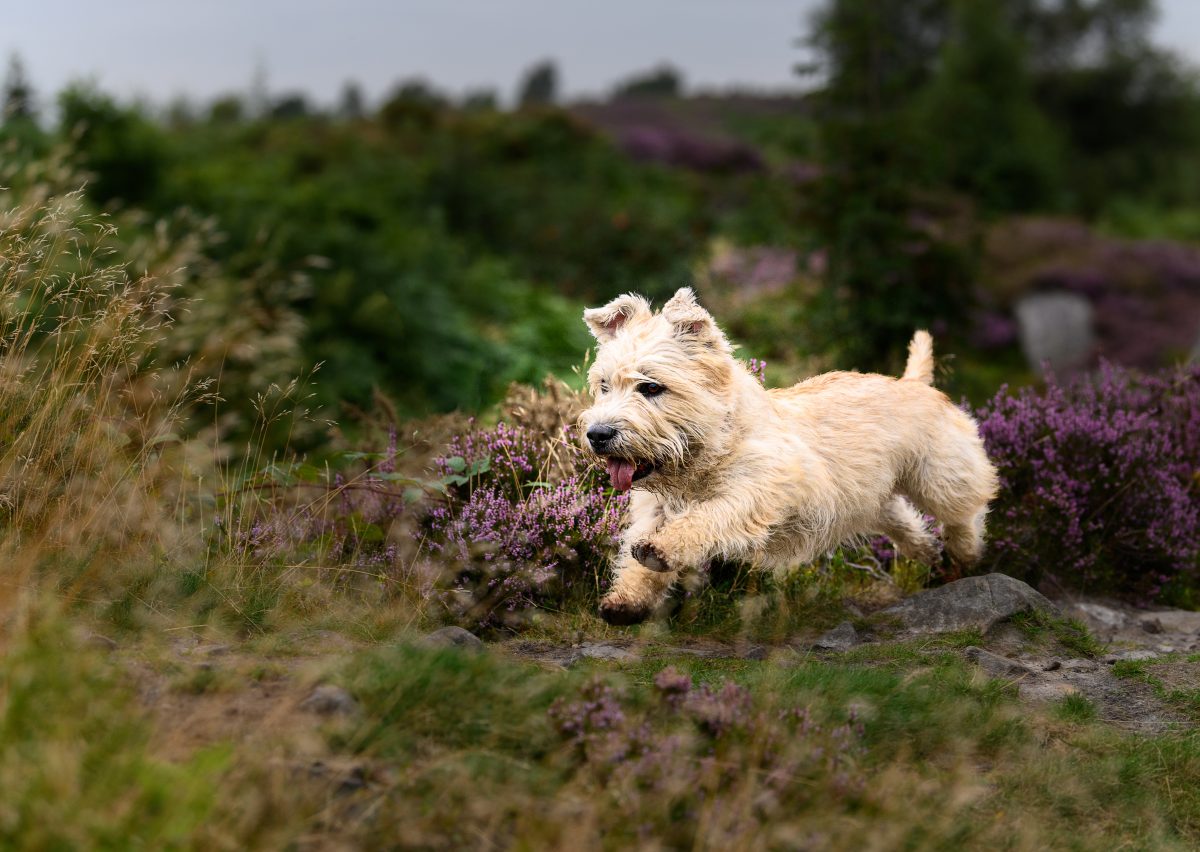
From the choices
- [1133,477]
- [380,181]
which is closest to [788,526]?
[1133,477]

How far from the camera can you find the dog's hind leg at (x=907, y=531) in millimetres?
6605

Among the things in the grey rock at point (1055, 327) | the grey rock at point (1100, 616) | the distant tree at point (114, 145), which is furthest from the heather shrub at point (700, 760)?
the grey rock at point (1055, 327)

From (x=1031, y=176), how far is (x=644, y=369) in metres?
31.8

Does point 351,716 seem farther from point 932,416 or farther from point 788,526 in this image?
point 932,416

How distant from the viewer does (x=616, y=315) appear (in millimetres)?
5504

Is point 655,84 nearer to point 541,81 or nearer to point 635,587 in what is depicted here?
point 541,81

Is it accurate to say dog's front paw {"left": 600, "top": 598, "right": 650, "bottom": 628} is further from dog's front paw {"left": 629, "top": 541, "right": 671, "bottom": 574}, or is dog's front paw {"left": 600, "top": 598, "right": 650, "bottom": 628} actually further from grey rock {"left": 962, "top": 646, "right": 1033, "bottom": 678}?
grey rock {"left": 962, "top": 646, "right": 1033, "bottom": 678}

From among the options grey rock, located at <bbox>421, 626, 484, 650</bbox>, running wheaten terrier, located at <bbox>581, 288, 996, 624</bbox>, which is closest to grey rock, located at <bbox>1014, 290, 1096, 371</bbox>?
running wheaten terrier, located at <bbox>581, 288, 996, 624</bbox>

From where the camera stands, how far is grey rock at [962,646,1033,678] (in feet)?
17.5

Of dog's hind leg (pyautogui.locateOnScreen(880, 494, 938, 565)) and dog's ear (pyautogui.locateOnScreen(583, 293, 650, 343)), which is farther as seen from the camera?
dog's hind leg (pyautogui.locateOnScreen(880, 494, 938, 565))

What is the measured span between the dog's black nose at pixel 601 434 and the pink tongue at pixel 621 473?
16 cm

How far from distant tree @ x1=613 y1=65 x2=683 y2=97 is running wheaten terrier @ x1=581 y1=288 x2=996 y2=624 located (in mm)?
79480

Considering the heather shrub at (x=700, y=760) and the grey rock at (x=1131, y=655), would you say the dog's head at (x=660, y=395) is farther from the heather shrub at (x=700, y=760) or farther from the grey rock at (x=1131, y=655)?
the grey rock at (x=1131, y=655)

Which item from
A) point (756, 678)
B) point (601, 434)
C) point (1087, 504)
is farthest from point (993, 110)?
point (756, 678)
